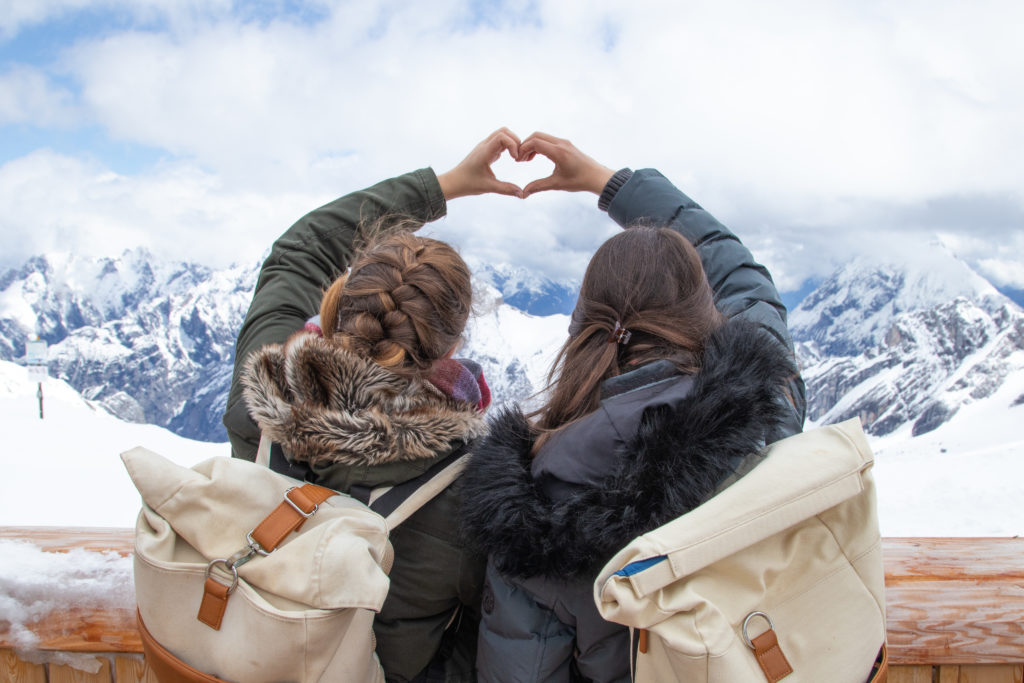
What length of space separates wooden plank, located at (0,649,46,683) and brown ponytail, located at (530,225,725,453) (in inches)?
83.9

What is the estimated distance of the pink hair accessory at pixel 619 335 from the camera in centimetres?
171

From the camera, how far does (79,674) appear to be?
2436 mm

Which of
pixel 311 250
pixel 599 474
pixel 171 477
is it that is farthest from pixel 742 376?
pixel 311 250

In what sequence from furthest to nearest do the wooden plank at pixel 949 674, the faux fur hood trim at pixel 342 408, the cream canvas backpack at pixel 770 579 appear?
the wooden plank at pixel 949 674 → the faux fur hood trim at pixel 342 408 → the cream canvas backpack at pixel 770 579

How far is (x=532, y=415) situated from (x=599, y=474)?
355mm

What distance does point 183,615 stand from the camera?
152 cm

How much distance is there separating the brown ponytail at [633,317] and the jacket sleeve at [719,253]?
0.19 m

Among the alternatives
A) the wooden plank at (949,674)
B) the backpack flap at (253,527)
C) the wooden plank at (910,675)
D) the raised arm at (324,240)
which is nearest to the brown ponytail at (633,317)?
the backpack flap at (253,527)

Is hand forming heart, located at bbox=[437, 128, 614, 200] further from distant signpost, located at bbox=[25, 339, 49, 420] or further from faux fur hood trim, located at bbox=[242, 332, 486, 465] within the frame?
distant signpost, located at bbox=[25, 339, 49, 420]

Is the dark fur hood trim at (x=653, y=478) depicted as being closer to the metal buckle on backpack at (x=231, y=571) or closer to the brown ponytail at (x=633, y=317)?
the brown ponytail at (x=633, y=317)

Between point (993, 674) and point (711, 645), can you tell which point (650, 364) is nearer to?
point (711, 645)

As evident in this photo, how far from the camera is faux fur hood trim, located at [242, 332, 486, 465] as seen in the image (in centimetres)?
167

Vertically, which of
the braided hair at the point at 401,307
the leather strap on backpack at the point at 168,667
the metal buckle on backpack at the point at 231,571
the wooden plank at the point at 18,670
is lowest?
the wooden plank at the point at 18,670

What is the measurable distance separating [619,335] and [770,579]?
66 centimetres
